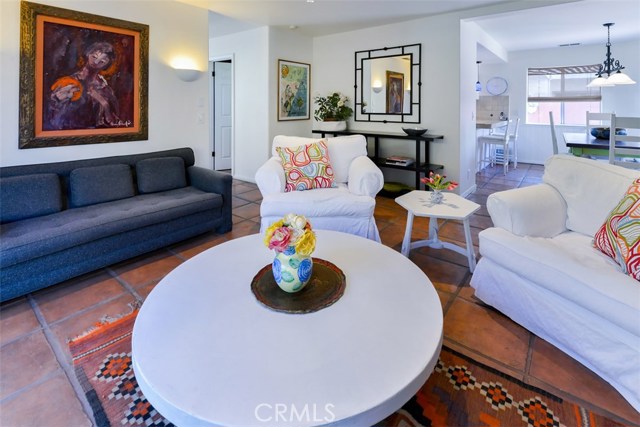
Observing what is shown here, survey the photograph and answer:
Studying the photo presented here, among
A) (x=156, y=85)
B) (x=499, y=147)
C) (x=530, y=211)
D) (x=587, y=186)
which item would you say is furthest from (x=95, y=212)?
(x=499, y=147)

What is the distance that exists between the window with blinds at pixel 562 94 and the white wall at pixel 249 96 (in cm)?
568

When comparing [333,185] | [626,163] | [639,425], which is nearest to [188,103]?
[333,185]

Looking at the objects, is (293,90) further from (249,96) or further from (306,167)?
(306,167)

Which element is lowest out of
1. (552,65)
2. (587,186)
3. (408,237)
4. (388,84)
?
(408,237)

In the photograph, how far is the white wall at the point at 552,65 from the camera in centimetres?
621

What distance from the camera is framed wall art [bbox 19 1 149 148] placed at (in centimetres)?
268

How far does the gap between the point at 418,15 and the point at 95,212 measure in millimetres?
4111

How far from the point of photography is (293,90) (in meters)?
5.32

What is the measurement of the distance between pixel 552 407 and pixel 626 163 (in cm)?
320

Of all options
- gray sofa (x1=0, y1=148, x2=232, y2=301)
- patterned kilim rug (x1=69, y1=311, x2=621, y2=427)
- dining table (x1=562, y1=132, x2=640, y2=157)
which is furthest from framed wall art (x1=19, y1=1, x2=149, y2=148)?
dining table (x1=562, y1=132, x2=640, y2=157)

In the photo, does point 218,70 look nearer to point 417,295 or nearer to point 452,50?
point 452,50

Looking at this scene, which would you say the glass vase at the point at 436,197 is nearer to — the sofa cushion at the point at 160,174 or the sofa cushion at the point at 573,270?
the sofa cushion at the point at 573,270

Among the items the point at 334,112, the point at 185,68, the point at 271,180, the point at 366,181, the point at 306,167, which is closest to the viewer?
the point at 366,181

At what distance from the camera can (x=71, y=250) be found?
2.30 metres
